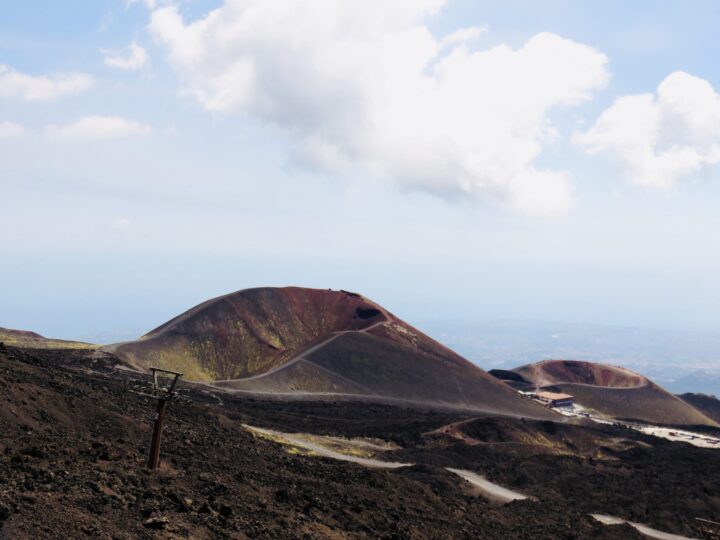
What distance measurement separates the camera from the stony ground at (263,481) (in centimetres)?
2588

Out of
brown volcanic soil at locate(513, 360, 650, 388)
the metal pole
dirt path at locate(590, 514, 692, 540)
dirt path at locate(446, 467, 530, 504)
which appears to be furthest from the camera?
brown volcanic soil at locate(513, 360, 650, 388)

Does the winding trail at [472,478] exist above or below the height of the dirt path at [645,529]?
above

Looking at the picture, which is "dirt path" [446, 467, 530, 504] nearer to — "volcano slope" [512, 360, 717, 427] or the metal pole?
the metal pole

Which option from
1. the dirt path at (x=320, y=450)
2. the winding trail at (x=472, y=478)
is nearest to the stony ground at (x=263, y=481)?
the winding trail at (x=472, y=478)

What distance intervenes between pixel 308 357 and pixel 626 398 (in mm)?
78923

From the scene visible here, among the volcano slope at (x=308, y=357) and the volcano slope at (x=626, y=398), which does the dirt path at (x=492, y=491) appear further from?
the volcano slope at (x=626, y=398)

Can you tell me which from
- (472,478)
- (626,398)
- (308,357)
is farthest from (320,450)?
(626,398)

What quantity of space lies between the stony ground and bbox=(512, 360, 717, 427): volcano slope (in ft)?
219

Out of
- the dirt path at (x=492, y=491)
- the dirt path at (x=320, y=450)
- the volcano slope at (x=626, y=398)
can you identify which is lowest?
the dirt path at (x=492, y=491)

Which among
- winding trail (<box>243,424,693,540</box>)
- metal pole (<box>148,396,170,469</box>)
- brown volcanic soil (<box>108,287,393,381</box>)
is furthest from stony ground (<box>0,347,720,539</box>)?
brown volcanic soil (<box>108,287,393,381</box>)

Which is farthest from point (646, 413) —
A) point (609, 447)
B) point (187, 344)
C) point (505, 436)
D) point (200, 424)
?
point (200, 424)

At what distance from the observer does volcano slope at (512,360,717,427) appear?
16000 centimetres

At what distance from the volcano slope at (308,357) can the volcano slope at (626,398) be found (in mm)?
35103

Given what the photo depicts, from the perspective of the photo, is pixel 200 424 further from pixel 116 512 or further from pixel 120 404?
pixel 116 512
